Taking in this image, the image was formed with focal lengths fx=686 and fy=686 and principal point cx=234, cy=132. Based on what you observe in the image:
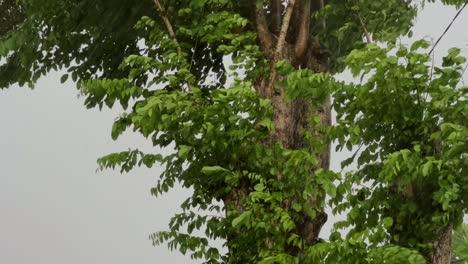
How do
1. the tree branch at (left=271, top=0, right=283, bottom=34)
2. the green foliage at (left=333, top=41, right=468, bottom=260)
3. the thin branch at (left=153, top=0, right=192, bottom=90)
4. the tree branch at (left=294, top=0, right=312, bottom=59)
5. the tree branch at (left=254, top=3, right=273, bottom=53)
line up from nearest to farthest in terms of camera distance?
the green foliage at (left=333, top=41, right=468, bottom=260) < the thin branch at (left=153, top=0, right=192, bottom=90) < the tree branch at (left=254, top=3, right=273, bottom=53) < the tree branch at (left=294, top=0, right=312, bottom=59) < the tree branch at (left=271, top=0, right=283, bottom=34)

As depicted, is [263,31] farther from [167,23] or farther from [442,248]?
[442,248]

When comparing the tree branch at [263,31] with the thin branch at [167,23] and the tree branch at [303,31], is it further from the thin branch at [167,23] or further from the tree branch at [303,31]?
the thin branch at [167,23]

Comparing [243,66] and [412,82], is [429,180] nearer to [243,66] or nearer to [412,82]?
[412,82]

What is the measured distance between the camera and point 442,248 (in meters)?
7.48

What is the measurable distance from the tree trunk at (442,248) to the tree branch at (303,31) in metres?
3.68

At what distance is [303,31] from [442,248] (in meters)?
4.04

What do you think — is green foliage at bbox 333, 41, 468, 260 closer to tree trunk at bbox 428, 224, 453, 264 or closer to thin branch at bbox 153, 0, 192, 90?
tree trunk at bbox 428, 224, 453, 264

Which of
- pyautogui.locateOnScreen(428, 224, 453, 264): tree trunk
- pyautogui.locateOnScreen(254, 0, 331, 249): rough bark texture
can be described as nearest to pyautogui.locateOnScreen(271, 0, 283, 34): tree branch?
pyautogui.locateOnScreen(254, 0, 331, 249): rough bark texture

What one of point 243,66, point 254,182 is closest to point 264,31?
point 243,66

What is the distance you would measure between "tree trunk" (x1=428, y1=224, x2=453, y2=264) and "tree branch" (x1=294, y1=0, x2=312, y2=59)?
12.1 feet

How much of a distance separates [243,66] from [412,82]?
7.51ft

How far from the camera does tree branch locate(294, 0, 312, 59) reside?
10070 mm

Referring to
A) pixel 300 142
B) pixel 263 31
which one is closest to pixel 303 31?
pixel 263 31

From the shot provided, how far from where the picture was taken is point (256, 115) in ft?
23.9
